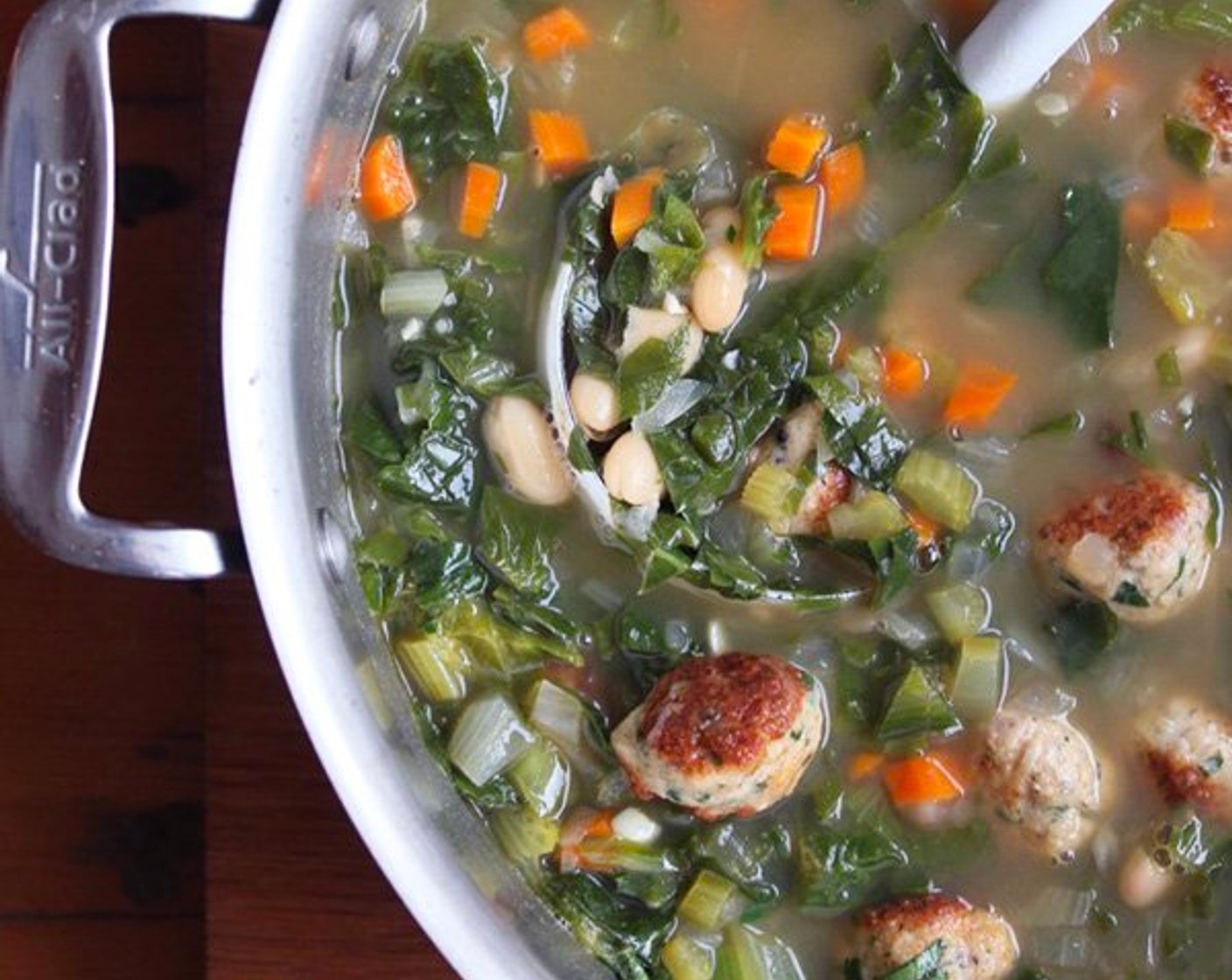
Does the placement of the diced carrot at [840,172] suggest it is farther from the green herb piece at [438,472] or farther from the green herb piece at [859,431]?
the green herb piece at [438,472]

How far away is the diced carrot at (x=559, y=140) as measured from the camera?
247 cm

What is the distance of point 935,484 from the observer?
2438 millimetres

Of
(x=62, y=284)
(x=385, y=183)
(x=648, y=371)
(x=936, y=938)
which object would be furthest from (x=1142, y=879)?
(x=62, y=284)

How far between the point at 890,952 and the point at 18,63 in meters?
1.56

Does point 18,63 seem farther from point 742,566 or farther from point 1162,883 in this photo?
point 1162,883

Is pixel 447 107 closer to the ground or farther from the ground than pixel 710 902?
farther from the ground

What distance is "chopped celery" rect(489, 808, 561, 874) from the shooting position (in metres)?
2.49

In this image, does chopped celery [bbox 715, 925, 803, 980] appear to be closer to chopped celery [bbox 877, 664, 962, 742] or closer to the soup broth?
→ the soup broth

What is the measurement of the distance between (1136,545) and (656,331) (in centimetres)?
66

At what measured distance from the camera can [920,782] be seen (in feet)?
8.16

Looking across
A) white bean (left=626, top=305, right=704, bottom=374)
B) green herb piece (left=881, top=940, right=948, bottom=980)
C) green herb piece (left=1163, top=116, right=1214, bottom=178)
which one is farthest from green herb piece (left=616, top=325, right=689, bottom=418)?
green herb piece (left=881, top=940, right=948, bottom=980)

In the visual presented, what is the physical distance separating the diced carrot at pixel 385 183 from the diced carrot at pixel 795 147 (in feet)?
1.56

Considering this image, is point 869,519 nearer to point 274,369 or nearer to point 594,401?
point 594,401

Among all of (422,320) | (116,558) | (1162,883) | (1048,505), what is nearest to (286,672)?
(116,558)
